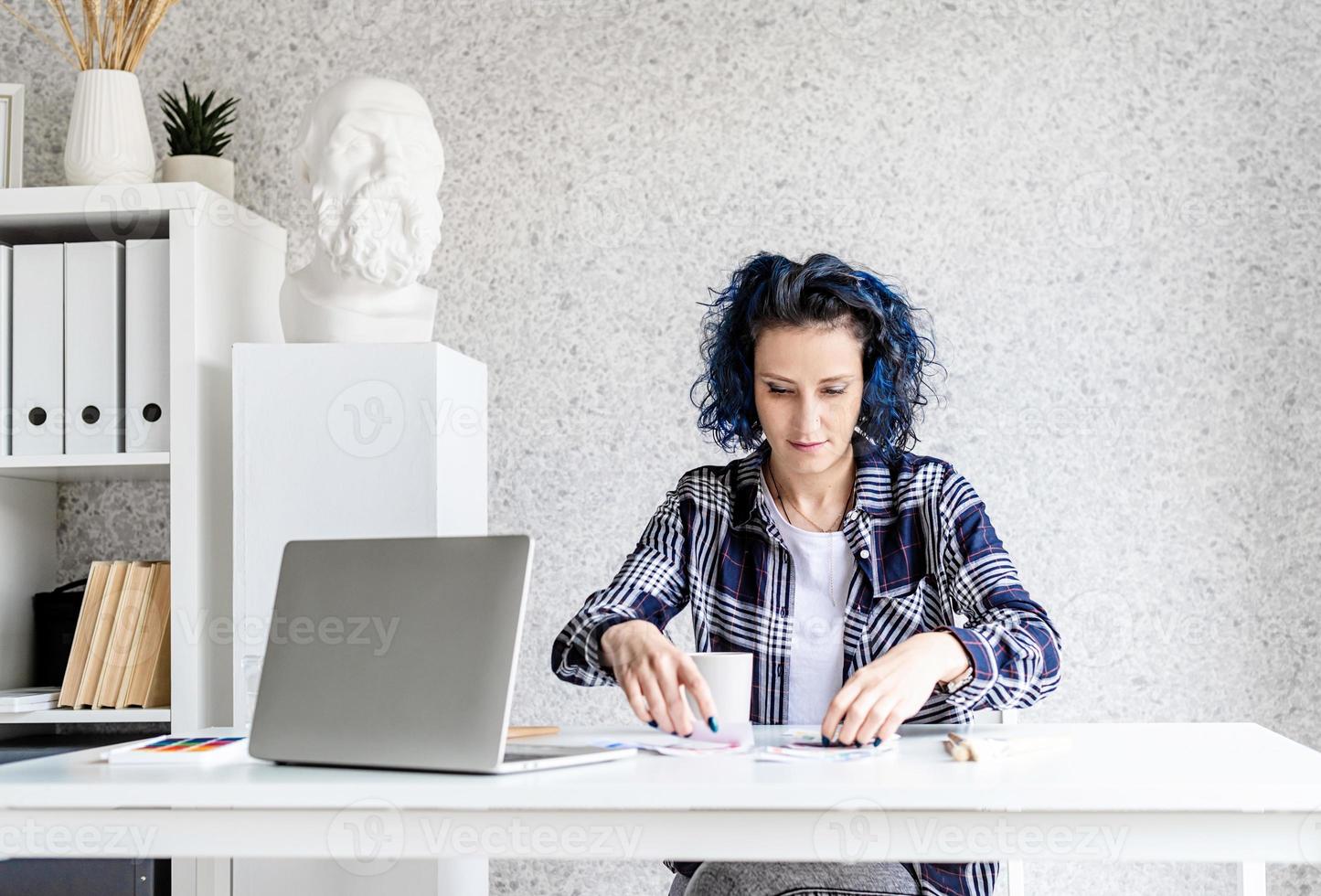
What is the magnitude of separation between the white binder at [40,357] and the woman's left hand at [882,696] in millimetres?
1542

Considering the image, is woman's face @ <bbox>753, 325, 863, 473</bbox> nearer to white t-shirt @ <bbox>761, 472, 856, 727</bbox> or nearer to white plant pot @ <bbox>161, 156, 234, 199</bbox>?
white t-shirt @ <bbox>761, 472, 856, 727</bbox>

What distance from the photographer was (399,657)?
1.05 m

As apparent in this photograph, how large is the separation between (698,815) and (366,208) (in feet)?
4.13

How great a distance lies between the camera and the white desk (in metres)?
0.92

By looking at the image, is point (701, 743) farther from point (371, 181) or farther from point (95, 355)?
point (95, 355)

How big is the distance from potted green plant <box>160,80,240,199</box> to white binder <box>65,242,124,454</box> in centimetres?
27

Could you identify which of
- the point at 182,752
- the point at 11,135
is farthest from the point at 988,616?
the point at 11,135

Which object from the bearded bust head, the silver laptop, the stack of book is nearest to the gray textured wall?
the stack of book

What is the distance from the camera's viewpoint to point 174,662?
200 cm

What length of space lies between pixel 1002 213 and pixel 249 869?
5.70ft

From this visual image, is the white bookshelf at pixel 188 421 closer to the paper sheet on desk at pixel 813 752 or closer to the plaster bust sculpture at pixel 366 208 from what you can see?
the plaster bust sculpture at pixel 366 208

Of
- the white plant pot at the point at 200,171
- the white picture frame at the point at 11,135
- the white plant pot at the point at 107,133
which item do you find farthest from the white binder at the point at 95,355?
the white picture frame at the point at 11,135

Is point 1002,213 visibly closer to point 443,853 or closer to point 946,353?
point 946,353

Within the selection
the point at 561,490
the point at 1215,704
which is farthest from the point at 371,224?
the point at 1215,704
